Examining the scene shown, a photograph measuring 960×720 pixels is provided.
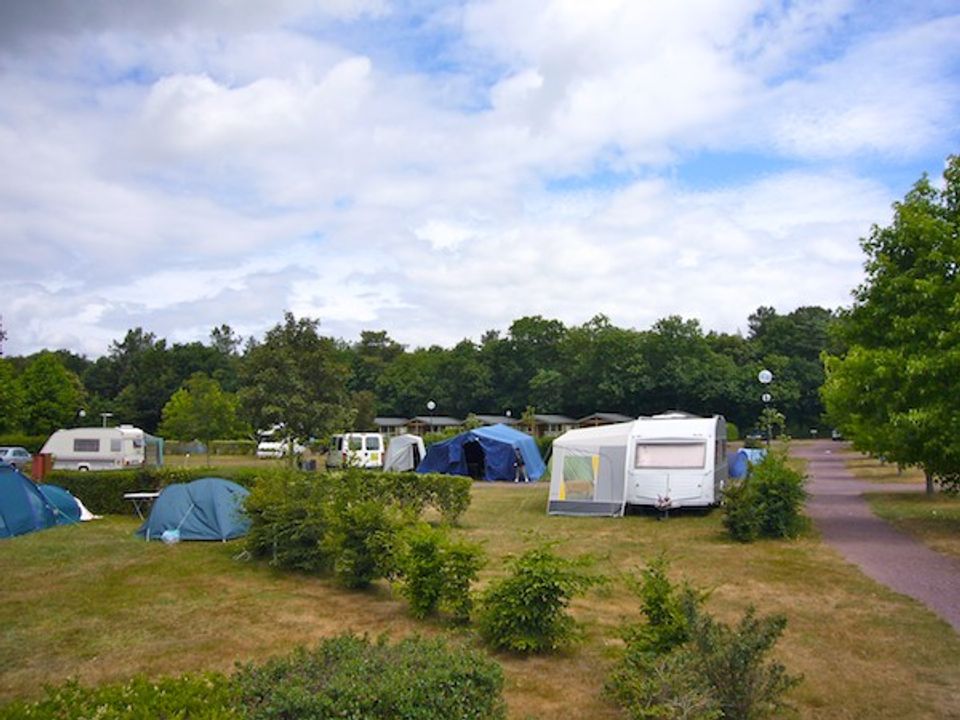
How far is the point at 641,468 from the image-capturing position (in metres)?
16.4

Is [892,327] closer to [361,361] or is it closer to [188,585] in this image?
[188,585]

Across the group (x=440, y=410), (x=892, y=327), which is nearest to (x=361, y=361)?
(x=440, y=410)

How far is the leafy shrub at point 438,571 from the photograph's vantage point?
7691 millimetres

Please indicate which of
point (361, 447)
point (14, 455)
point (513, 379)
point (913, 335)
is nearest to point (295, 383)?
point (361, 447)

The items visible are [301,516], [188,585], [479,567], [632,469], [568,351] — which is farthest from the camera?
[568,351]

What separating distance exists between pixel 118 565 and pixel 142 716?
28.7 feet

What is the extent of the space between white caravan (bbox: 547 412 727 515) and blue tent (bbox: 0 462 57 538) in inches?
390

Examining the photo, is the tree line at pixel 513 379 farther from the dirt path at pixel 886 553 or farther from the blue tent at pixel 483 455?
the dirt path at pixel 886 553

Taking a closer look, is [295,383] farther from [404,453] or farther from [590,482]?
[590,482]

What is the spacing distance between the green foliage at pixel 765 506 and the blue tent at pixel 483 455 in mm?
12294

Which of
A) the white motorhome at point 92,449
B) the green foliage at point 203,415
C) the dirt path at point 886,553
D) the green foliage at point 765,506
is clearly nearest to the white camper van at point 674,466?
the dirt path at point 886,553

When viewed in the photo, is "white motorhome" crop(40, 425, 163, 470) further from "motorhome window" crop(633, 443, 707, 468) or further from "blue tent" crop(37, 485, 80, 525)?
"motorhome window" crop(633, 443, 707, 468)

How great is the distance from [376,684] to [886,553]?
A: 983 centimetres

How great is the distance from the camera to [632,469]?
1645 cm
